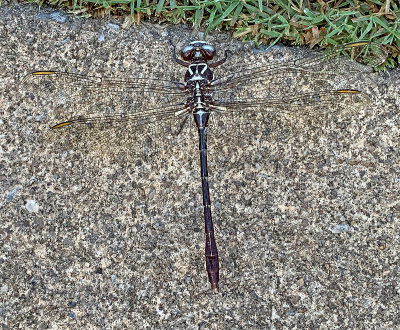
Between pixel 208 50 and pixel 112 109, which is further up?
pixel 208 50

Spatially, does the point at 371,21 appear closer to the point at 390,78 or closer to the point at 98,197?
the point at 390,78

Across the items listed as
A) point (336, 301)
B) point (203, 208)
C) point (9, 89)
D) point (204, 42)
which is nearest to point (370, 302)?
point (336, 301)

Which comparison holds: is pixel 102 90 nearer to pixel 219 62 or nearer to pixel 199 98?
pixel 199 98

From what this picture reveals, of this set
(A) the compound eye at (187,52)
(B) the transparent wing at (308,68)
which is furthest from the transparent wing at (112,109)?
(B) the transparent wing at (308,68)

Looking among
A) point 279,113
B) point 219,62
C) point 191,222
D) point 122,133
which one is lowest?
point 191,222

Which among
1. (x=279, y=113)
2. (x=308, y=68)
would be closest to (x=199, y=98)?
(x=279, y=113)

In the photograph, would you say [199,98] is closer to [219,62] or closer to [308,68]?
[219,62]

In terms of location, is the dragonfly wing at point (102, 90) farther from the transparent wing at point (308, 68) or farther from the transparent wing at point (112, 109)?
the transparent wing at point (308, 68)
